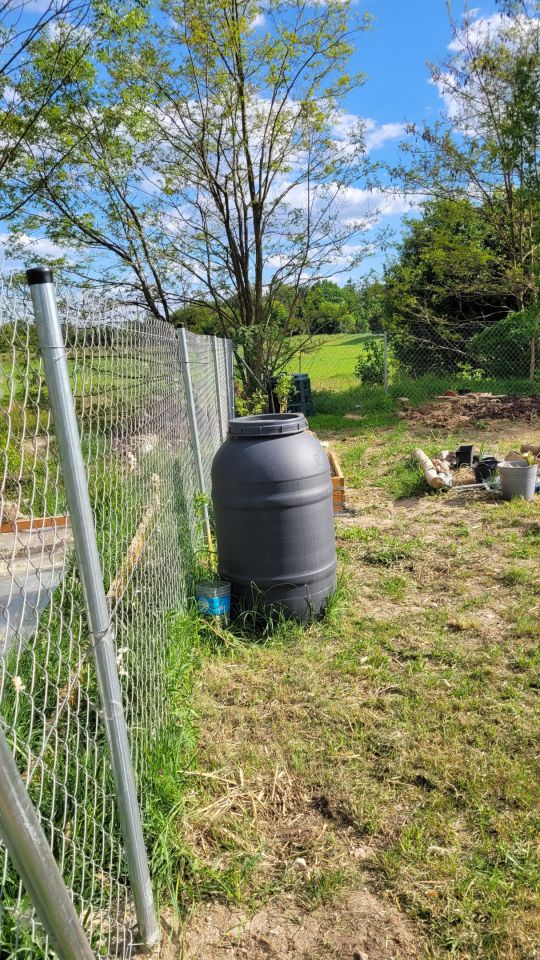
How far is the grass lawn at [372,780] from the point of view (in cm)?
187

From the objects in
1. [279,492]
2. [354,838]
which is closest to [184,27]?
[279,492]

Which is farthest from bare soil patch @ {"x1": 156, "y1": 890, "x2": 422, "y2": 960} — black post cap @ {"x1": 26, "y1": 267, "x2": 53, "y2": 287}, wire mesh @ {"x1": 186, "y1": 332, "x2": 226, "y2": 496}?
wire mesh @ {"x1": 186, "y1": 332, "x2": 226, "y2": 496}

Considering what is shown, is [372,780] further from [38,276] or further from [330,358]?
[330,358]

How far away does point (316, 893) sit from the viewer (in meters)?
1.98

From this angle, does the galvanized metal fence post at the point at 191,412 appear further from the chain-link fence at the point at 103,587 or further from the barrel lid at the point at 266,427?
the barrel lid at the point at 266,427

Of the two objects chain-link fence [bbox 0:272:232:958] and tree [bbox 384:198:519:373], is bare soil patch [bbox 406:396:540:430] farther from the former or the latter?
chain-link fence [bbox 0:272:232:958]

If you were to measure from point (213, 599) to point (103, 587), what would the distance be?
6.81 ft

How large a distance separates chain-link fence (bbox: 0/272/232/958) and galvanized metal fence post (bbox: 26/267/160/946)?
3 centimetres

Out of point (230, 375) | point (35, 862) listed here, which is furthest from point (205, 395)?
point (35, 862)

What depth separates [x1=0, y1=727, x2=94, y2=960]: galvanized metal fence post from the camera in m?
0.98

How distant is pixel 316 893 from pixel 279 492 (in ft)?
6.48

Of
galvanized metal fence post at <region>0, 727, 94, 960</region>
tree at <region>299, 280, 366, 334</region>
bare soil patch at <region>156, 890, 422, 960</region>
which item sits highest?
tree at <region>299, 280, 366, 334</region>

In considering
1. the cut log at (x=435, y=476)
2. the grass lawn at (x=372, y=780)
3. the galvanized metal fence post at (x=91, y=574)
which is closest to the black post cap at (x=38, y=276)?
the galvanized metal fence post at (x=91, y=574)

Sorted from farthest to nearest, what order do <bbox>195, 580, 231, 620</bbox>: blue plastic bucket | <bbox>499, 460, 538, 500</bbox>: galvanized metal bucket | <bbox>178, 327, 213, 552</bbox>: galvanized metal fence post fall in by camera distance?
<bbox>499, 460, 538, 500</bbox>: galvanized metal bucket
<bbox>178, 327, 213, 552</bbox>: galvanized metal fence post
<bbox>195, 580, 231, 620</bbox>: blue plastic bucket
